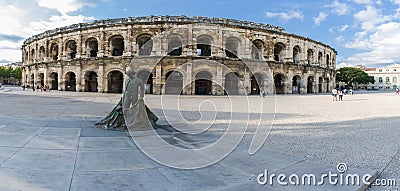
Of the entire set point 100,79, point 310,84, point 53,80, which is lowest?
point 310,84

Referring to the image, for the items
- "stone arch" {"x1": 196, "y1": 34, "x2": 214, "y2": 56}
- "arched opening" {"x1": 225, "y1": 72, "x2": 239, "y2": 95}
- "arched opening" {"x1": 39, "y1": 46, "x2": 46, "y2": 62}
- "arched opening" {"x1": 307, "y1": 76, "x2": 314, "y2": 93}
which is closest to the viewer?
"stone arch" {"x1": 196, "y1": 34, "x2": 214, "y2": 56}

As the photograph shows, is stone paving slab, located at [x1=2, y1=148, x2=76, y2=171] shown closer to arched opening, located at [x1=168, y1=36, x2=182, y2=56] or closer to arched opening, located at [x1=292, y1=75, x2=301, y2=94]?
arched opening, located at [x1=168, y1=36, x2=182, y2=56]

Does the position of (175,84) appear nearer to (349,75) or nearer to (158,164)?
(158,164)

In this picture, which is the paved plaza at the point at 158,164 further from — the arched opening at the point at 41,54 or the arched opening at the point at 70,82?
the arched opening at the point at 41,54

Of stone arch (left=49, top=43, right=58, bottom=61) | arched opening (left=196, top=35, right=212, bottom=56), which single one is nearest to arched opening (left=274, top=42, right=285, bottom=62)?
arched opening (left=196, top=35, right=212, bottom=56)

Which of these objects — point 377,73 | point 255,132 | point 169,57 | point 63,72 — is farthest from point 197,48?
point 377,73

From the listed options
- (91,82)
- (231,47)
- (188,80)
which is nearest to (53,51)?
(91,82)

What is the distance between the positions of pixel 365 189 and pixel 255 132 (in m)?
3.69

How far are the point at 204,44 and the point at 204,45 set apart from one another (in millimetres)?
578

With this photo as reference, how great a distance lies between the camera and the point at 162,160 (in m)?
3.74

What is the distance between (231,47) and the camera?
3092 cm

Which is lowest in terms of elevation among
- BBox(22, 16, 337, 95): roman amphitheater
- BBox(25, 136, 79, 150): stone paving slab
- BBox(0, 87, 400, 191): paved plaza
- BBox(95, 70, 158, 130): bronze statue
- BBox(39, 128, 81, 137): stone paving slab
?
BBox(0, 87, 400, 191): paved plaza

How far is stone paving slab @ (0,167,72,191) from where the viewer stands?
2.58 meters

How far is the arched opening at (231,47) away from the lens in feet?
97.4
